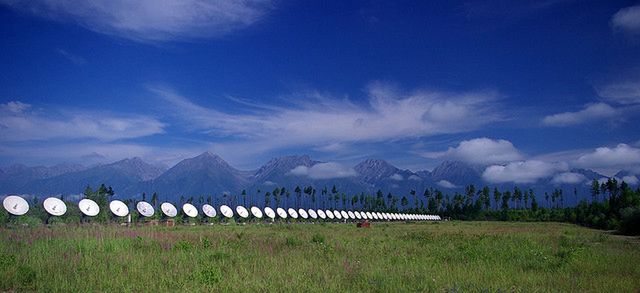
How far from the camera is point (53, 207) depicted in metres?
42.8

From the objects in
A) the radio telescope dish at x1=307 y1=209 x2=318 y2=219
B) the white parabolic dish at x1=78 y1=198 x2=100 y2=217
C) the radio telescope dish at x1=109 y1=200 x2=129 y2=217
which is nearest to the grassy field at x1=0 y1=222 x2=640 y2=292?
the white parabolic dish at x1=78 y1=198 x2=100 y2=217

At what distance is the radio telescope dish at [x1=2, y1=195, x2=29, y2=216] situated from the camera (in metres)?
39.3

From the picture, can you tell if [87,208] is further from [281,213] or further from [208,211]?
[281,213]

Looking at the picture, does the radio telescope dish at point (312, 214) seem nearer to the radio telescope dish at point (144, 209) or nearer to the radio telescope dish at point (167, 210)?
the radio telescope dish at point (167, 210)

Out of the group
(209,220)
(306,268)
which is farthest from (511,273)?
(209,220)

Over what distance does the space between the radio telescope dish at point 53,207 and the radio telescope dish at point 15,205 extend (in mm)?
1594

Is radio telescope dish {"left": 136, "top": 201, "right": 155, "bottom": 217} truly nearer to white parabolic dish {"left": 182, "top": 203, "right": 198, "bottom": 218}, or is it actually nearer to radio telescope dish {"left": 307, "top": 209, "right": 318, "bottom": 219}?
white parabolic dish {"left": 182, "top": 203, "right": 198, "bottom": 218}

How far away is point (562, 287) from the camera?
1223cm

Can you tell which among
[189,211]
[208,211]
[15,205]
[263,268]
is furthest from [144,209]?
[263,268]

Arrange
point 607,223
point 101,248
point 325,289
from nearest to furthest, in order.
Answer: point 325,289 < point 101,248 < point 607,223

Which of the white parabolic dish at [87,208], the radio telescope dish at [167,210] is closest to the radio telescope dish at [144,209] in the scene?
the radio telescope dish at [167,210]

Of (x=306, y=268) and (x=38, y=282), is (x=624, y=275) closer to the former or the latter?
(x=306, y=268)

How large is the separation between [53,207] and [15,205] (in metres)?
3.17

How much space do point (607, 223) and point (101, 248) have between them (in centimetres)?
7874
